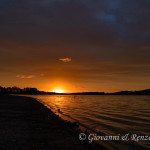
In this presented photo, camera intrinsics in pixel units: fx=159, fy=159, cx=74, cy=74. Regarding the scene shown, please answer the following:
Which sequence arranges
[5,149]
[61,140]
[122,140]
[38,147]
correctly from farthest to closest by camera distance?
[122,140] → [61,140] → [38,147] → [5,149]

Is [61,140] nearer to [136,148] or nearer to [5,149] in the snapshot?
[5,149]

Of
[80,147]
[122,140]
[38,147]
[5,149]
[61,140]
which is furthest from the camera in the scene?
[122,140]

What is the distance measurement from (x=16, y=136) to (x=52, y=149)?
Answer: 2.88 m

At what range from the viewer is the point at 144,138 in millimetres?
11375

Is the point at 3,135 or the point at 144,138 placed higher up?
the point at 3,135

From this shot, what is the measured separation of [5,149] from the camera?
7125 mm

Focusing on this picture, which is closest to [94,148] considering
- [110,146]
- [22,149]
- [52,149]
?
[110,146]

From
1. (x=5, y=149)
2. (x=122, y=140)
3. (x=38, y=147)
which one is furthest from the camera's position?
(x=122, y=140)

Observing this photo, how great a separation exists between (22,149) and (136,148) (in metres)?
6.37

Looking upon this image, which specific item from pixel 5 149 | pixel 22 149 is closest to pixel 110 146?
pixel 22 149

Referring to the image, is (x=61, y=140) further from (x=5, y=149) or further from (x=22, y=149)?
(x=5, y=149)

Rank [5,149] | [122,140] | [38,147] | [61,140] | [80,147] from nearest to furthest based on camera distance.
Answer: [5,149] → [38,147] → [80,147] → [61,140] → [122,140]

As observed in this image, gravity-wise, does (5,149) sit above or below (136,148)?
above

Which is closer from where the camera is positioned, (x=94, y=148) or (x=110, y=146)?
(x=94, y=148)
